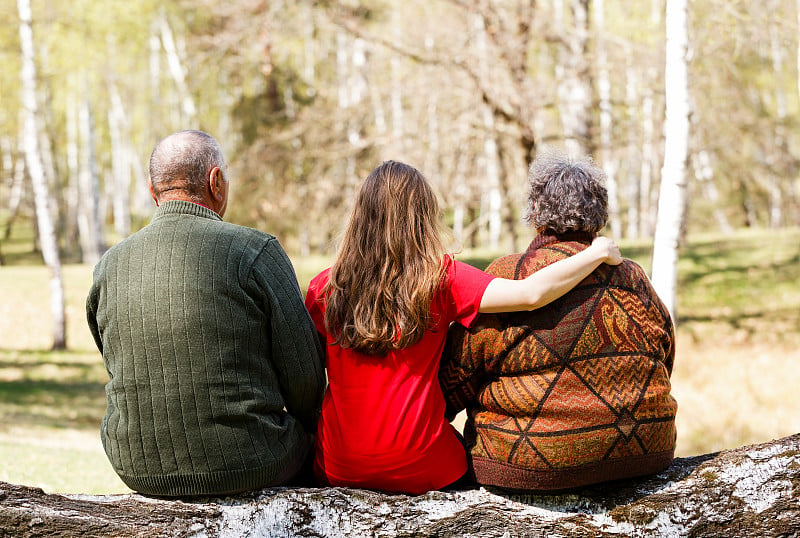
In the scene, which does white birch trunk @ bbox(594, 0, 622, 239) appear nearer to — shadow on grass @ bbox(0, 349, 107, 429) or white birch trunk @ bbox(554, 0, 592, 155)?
white birch trunk @ bbox(554, 0, 592, 155)

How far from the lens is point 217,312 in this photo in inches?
100

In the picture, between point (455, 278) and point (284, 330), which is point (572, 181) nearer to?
point (455, 278)

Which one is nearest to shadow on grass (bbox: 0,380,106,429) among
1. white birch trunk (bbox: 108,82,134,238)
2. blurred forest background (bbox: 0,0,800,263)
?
blurred forest background (bbox: 0,0,800,263)

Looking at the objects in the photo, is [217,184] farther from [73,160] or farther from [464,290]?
[73,160]

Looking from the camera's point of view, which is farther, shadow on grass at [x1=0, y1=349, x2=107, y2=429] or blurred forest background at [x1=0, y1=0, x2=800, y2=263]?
blurred forest background at [x1=0, y1=0, x2=800, y2=263]

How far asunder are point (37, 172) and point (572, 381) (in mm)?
13164

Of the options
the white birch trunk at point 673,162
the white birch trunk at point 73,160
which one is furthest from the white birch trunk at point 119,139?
the white birch trunk at point 673,162

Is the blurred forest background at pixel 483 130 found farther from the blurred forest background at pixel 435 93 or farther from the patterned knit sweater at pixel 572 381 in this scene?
the patterned knit sweater at pixel 572 381

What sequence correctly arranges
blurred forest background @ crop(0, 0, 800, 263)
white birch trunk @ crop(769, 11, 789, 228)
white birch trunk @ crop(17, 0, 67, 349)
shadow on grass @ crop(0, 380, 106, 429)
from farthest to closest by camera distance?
white birch trunk @ crop(769, 11, 789, 228), white birch trunk @ crop(17, 0, 67, 349), blurred forest background @ crop(0, 0, 800, 263), shadow on grass @ crop(0, 380, 106, 429)

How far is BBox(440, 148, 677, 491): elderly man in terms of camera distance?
8.50 feet

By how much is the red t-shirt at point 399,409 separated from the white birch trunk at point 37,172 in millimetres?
12120

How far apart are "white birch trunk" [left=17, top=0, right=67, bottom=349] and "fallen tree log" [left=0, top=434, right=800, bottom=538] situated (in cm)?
1192

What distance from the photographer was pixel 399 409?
105 inches

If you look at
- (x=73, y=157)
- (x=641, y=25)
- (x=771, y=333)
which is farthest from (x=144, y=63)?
(x=771, y=333)
